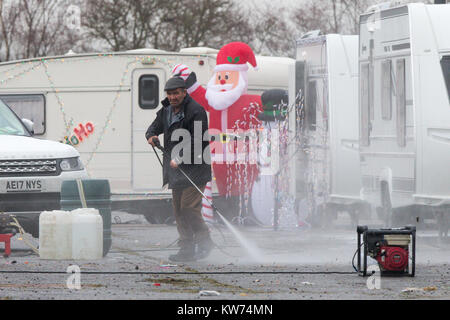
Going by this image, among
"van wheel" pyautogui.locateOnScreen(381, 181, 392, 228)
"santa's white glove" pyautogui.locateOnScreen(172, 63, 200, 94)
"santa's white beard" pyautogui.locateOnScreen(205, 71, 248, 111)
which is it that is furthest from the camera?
"santa's white beard" pyautogui.locateOnScreen(205, 71, 248, 111)

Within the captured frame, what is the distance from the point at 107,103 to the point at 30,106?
4.15 ft

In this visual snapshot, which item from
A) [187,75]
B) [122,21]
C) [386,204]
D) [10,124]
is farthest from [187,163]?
[122,21]

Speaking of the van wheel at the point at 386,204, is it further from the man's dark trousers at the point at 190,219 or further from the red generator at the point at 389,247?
the red generator at the point at 389,247

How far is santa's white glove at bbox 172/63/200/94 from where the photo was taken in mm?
17422

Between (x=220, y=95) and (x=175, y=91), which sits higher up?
(x=220, y=95)

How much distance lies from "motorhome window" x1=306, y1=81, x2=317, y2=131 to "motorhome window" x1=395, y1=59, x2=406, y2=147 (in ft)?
10.0

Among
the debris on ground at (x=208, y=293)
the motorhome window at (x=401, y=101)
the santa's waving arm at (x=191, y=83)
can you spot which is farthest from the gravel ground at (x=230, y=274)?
the santa's waving arm at (x=191, y=83)

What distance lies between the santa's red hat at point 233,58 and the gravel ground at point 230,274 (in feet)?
11.8

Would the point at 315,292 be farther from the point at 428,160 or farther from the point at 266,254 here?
the point at 428,160

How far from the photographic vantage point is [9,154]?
1334 cm

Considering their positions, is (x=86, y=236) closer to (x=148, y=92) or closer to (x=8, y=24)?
(x=148, y=92)

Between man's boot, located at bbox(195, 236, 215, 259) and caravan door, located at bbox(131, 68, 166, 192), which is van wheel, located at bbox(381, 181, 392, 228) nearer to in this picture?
man's boot, located at bbox(195, 236, 215, 259)

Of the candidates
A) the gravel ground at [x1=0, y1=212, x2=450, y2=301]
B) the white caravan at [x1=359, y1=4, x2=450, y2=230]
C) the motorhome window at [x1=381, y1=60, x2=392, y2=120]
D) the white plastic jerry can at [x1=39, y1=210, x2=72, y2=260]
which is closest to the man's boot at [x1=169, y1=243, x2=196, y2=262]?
the gravel ground at [x1=0, y1=212, x2=450, y2=301]

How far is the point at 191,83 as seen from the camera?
1766 centimetres
